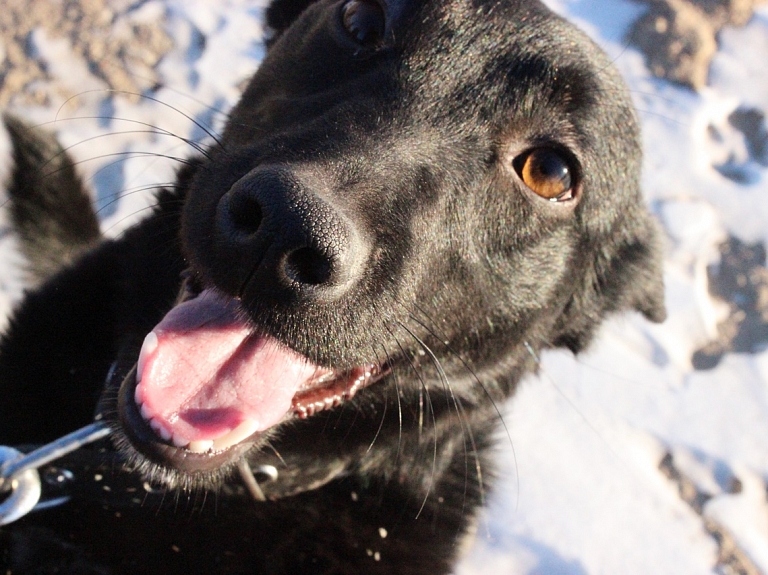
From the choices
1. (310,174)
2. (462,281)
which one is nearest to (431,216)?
(462,281)

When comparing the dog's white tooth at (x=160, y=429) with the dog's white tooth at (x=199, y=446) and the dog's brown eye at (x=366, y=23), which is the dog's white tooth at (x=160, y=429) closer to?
the dog's white tooth at (x=199, y=446)

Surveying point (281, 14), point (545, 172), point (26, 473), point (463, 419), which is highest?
point (545, 172)

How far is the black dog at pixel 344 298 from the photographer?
1.65 meters

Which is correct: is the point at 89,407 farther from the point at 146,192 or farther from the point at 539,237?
the point at 539,237

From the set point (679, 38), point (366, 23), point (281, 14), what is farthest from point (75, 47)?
point (679, 38)

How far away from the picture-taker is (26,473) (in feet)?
5.79

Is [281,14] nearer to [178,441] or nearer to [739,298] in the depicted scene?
[178,441]

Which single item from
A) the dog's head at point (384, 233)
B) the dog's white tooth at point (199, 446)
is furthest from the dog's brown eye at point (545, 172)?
the dog's white tooth at point (199, 446)

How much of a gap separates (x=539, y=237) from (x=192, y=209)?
1.03m

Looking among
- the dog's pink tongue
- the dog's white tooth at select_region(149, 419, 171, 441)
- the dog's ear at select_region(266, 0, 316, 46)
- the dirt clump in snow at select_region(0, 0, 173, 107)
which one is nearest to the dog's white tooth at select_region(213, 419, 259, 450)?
the dog's pink tongue

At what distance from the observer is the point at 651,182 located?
13.8ft

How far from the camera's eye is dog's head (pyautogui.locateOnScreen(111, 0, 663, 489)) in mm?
1572

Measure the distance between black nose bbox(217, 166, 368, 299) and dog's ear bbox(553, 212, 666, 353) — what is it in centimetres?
125

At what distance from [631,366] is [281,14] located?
2.45 meters
